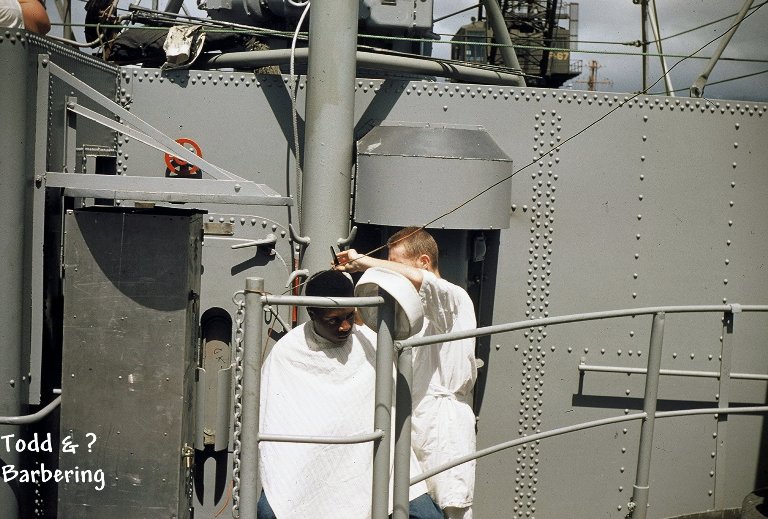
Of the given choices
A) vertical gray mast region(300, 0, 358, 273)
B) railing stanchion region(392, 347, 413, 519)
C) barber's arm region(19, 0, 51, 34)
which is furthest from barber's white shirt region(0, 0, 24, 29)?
A: railing stanchion region(392, 347, 413, 519)

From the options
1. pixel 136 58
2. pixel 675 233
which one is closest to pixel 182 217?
pixel 136 58

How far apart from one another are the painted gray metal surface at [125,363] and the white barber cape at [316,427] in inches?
25.8

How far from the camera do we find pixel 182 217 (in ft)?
12.9

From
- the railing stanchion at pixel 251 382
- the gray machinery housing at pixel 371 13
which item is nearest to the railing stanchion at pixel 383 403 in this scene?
the railing stanchion at pixel 251 382

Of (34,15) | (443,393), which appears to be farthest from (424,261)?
(34,15)

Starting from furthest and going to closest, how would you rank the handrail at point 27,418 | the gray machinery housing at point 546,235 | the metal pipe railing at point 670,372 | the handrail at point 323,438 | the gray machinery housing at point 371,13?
the gray machinery housing at point 371,13, the metal pipe railing at point 670,372, the gray machinery housing at point 546,235, the handrail at point 27,418, the handrail at point 323,438

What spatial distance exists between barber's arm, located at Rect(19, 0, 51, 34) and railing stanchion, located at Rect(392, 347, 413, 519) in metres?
2.78

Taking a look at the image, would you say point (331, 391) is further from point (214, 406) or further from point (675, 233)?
point (675, 233)

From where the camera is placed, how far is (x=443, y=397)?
3.72 meters

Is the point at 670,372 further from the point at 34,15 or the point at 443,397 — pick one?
the point at 34,15

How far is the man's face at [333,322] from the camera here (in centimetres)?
338

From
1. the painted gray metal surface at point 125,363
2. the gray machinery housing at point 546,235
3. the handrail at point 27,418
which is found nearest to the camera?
the painted gray metal surface at point 125,363

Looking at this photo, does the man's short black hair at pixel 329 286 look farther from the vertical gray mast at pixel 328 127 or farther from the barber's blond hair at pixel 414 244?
the vertical gray mast at pixel 328 127

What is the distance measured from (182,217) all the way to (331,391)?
1.10m
